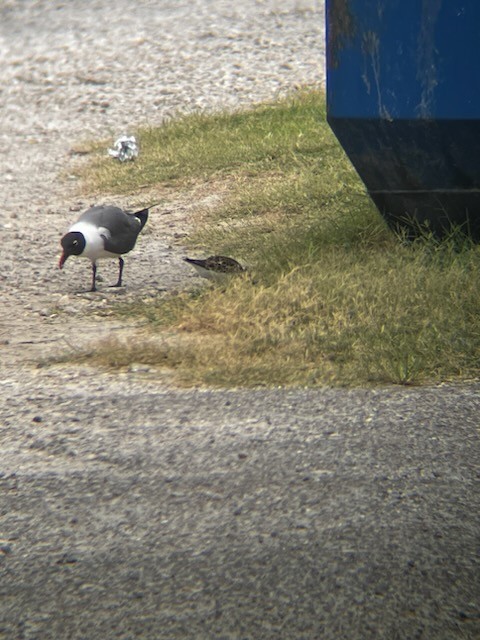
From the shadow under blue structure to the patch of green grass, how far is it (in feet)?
0.84

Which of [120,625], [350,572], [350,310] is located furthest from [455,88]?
[120,625]

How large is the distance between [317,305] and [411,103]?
4.23 ft

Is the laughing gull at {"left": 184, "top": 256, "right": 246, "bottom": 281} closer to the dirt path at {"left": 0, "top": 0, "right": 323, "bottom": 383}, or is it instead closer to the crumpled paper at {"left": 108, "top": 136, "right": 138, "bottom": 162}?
the dirt path at {"left": 0, "top": 0, "right": 323, "bottom": 383}

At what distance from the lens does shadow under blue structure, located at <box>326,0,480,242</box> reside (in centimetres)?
548

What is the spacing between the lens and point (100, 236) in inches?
247

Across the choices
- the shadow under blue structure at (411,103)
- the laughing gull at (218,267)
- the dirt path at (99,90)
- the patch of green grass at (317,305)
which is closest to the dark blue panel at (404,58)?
the shadow under blue structure at (411,103)

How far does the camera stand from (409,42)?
18.4ft

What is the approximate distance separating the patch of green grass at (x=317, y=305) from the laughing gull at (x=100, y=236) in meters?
0.56

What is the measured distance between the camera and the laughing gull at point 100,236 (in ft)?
20.5

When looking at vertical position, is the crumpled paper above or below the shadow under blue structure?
below

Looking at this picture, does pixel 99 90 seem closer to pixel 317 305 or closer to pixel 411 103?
pixel 411 103

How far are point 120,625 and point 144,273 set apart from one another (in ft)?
14.3

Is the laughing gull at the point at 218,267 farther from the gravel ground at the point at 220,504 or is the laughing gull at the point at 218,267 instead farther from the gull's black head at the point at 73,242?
the gull's black head at the point at 73,242

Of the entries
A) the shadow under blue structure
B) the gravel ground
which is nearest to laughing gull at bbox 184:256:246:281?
the gravel ground
